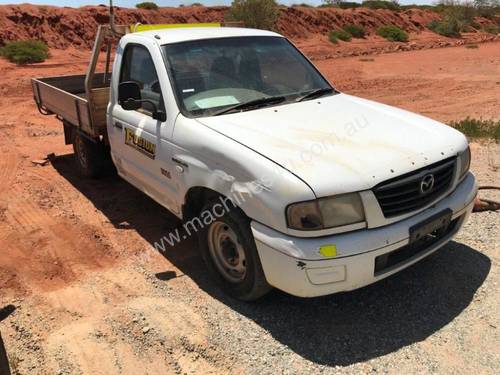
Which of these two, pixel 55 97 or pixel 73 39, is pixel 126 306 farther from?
pixel 73 39

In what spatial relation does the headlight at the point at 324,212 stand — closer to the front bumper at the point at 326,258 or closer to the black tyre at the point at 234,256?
the front bumper at the point at 326,258

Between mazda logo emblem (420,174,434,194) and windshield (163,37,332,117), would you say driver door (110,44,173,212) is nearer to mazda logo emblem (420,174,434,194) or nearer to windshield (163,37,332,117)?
windshield (163,37,332,117)

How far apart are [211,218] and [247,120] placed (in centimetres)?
80

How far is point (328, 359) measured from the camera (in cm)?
323

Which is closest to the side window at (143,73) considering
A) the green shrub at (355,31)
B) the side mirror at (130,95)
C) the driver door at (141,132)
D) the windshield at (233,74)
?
the driver door at (141,132)

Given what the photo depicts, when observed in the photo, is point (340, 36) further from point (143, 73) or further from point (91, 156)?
point (143, 73)

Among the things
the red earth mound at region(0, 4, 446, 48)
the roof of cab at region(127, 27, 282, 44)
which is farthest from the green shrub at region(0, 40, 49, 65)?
the roof of cab at region(127, 27, 282, 44)

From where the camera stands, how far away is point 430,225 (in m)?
3.42

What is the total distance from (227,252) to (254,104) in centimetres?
127

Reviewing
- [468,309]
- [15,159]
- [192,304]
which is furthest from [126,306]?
[15,159]

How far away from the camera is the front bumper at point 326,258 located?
3084mm

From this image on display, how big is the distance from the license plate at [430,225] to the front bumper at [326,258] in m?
0.04

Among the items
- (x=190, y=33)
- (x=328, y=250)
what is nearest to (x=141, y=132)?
(x=190, y=33)

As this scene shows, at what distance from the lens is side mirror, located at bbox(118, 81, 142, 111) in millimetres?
4234
